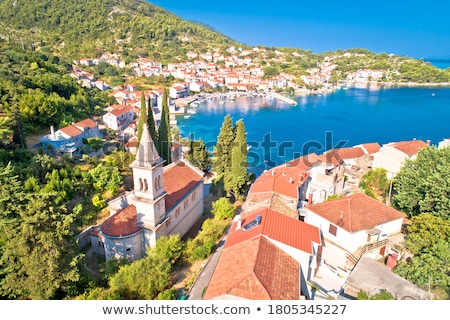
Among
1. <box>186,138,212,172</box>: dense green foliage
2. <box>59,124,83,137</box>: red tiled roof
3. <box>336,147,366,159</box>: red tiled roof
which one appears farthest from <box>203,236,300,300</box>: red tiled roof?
<box>59,124,83,137</box>: red tiled roof

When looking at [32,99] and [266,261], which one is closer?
[266,261]

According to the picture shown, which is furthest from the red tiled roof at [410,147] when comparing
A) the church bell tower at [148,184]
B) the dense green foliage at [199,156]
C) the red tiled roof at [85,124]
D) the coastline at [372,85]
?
the coastline at [372,85]

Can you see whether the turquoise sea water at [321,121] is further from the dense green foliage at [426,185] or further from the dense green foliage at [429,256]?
the dense green foliage at [429,256]

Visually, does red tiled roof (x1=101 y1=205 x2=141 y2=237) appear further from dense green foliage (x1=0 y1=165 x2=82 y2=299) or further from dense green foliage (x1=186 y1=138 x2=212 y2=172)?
dense green foliage (x1=186 y1=138 x2=212 y2=172)

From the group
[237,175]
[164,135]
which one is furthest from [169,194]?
[164,135]

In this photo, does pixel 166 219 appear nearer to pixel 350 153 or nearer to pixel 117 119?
pixel 350 153

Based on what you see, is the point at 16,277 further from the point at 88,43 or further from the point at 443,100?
the point at 88,43
